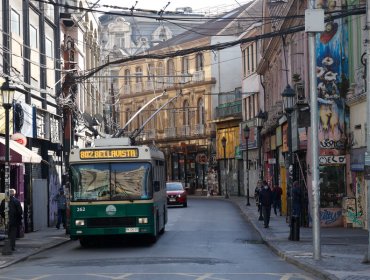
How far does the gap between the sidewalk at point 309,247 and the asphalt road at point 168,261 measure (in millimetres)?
329

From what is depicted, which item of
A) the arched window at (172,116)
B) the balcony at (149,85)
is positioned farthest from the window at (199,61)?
the balcony at (149,85)

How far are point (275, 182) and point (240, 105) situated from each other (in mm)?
23746

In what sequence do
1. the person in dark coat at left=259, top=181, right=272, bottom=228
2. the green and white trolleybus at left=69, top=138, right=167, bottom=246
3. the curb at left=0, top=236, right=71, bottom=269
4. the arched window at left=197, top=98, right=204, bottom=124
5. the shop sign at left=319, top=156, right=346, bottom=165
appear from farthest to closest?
the arched window at left=197, top=98, right=204, bottom=124 → the person in dark coat at left=259, top=181, right=272, bottom=228 → the shop sign at left=319, top=156, right=346, bottom=165 → the green and white trolleybus at left=69, top=138, right=167, bottom=246 → the curb at left=0, top=236, right=71, bottom=269

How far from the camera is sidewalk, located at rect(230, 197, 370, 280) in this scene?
1662 centimetres

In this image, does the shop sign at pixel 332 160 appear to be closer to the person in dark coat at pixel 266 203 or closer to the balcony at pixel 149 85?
the person in dark coat at pixel 266 203

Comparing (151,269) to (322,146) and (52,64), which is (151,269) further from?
(52,64)

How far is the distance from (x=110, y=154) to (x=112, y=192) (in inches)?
43.5

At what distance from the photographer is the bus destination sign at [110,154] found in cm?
2389

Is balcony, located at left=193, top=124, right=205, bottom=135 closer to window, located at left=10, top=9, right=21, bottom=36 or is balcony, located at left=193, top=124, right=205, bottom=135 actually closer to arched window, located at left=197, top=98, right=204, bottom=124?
arched window, located at left=197, top=98, right=204, bottom=124

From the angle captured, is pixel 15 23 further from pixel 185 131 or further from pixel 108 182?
pixel 185 131

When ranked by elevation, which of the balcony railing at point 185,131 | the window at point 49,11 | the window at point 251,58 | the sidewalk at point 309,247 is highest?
the window at point 251,58

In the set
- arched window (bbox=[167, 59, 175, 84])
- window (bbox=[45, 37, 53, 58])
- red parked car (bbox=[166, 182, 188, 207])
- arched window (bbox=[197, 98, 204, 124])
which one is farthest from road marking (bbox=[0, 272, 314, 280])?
arched window (bbox=[167, 59, 175, 84])

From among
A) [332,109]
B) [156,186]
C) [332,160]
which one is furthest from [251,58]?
[156,186]

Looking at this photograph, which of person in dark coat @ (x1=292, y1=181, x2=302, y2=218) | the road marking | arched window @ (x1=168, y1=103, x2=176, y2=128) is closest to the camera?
the road marking
